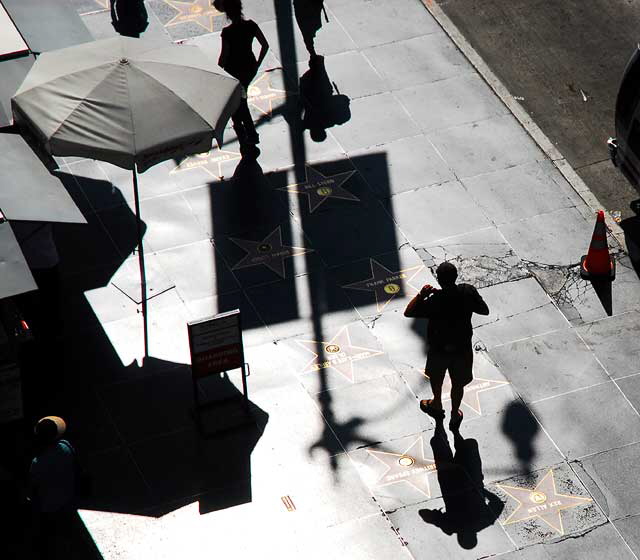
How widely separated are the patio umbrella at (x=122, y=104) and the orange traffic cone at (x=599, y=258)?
175 inches

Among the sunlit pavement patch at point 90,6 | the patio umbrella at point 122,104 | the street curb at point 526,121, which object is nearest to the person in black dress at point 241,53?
the patio umbrella at point 122,104

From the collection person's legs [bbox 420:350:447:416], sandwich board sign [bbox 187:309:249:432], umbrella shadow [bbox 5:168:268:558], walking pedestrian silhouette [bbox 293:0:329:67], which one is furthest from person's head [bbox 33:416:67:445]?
walking pedestrian silhouette [bbox 293:0:329:67]

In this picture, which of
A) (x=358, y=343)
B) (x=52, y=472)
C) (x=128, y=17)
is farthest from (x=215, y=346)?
(x=128, y=17)

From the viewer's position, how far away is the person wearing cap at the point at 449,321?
10656 millimetres

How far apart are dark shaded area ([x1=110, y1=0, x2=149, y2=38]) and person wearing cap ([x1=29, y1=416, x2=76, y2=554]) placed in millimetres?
9376

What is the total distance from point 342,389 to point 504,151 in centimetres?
491

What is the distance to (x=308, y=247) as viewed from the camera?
1388 centimetres

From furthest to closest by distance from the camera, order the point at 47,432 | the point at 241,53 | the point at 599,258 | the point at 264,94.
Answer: the point at 264,94 → the point at 241,53 → the point at 599,258 → the point at 47,432

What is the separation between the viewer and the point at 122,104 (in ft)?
39.0

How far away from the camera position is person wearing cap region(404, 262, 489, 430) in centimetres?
1066

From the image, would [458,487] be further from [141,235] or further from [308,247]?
[141,235]

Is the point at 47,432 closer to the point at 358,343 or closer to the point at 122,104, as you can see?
the point at 122,104

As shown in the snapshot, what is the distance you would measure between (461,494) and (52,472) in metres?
3.87

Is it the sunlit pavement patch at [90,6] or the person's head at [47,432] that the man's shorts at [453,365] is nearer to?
the person's head at [47,432]
